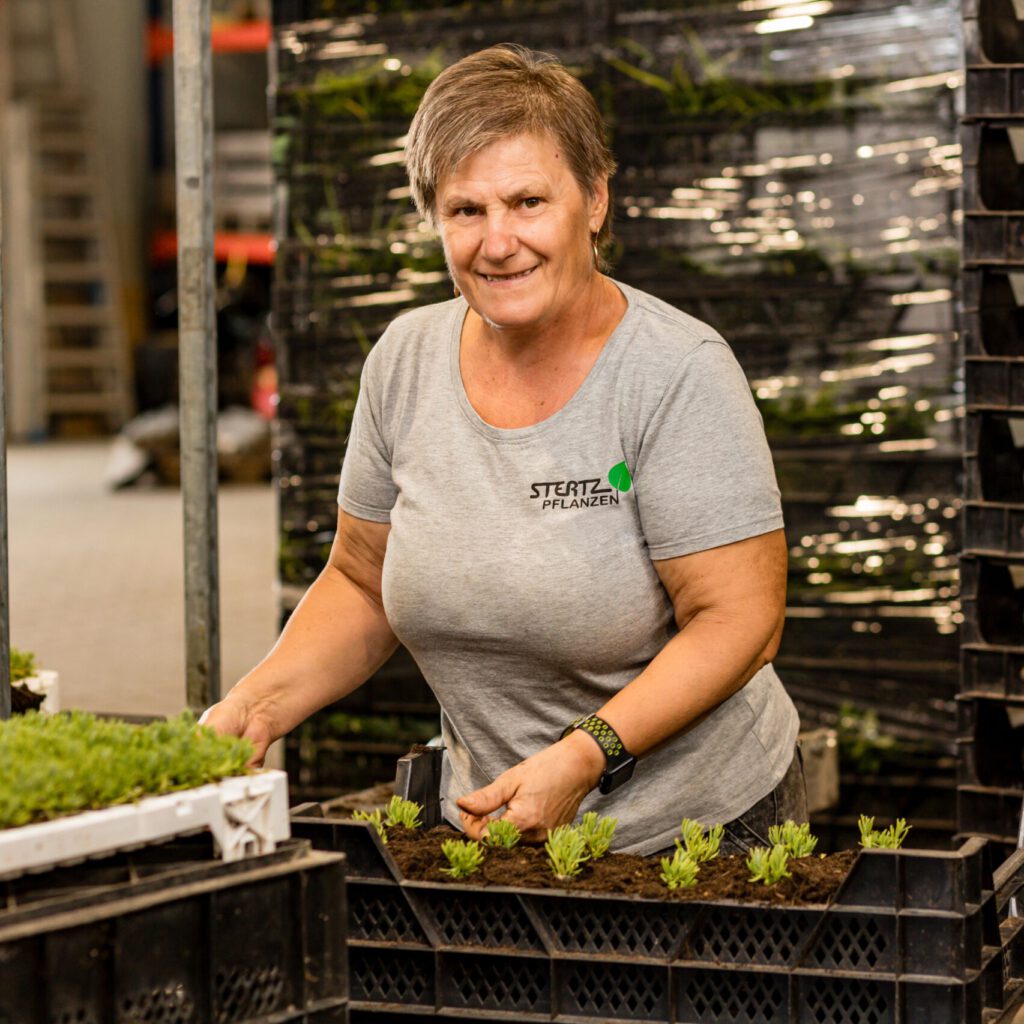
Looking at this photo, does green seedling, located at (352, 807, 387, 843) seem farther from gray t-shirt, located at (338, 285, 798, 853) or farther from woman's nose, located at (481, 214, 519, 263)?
woman's nose, located at (481, 214, 519, 263)

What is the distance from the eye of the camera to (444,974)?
141 cm

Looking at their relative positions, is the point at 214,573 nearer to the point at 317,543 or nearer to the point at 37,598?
the point at 317,543

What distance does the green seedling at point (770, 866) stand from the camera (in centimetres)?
138

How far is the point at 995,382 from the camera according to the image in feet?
7.64

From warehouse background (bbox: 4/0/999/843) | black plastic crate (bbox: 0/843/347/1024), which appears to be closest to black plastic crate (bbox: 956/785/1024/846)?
warehouse background (bbox: 4/0/999/843)

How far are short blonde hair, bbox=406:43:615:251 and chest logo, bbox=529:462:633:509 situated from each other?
0.98 ft

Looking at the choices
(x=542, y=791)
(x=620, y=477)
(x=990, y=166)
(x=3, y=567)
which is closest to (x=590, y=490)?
(x=620, y=477)

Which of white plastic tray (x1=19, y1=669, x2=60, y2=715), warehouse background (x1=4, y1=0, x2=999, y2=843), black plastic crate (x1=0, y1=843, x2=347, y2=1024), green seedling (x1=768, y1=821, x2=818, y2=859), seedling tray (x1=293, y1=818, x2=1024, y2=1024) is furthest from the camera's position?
warehouse background (x1=4, y1=0, x2=999, y2=843)

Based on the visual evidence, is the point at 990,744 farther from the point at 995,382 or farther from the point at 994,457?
the point at 995,382

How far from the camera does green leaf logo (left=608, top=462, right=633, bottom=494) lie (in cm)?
172

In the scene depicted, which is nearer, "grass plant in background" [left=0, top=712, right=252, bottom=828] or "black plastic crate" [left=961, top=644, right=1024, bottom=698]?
"grass plant in background" [left=0, top=712, right=252, bottom=828]

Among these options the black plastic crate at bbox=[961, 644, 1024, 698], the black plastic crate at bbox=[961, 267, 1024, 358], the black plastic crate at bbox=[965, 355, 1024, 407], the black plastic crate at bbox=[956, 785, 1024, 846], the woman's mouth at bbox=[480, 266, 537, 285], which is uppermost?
the woman's mouth at bbox=[480, 266, 537, 285]

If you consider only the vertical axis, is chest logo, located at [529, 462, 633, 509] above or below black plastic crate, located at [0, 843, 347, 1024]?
above

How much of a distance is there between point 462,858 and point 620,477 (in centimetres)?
47
